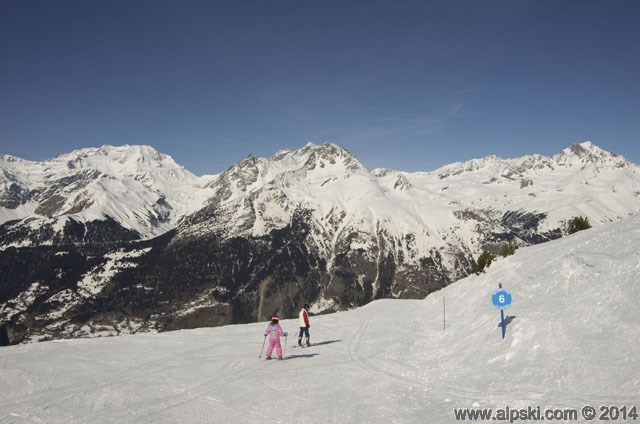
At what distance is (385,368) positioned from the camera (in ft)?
68.0

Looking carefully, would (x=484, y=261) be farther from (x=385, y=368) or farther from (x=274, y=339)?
(x=274, y=339)

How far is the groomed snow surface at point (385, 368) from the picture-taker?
14648mm

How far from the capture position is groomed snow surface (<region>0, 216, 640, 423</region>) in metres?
14.6

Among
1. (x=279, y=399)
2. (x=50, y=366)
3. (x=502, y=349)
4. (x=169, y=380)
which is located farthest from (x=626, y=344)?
(x=50, y=366)

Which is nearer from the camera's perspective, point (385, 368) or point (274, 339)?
point (385, 368)

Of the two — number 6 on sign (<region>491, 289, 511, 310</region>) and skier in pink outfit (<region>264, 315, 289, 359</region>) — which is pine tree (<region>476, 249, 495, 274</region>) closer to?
number 6 on sign (<region>491, 289, 511, 310</region>)

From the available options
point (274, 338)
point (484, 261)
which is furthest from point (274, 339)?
point (484, 261)

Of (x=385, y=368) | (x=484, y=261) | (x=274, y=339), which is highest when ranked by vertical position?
(x=484, y=261)

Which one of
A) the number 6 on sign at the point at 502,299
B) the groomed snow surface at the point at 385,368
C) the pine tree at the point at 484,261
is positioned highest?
the pine tree at the point at 484,261

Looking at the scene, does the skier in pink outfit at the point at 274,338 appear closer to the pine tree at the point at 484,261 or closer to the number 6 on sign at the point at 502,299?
the number 6 on sign at the point at 502,299

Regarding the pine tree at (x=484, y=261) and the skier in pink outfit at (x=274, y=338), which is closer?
the skier in pink outfit at (x=274, y=338)

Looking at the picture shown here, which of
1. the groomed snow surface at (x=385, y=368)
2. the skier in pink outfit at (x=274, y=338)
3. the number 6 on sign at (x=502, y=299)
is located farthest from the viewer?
the skier in pink outfit at (x=274, y=338)

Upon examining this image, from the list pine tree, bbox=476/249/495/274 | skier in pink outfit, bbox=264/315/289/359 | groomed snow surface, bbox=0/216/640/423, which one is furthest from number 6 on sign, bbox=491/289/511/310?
pine tree, bbox=476/249/495/274

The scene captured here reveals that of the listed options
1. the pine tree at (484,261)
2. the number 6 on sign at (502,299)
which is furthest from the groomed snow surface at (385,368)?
the pine tree at (484,261)
